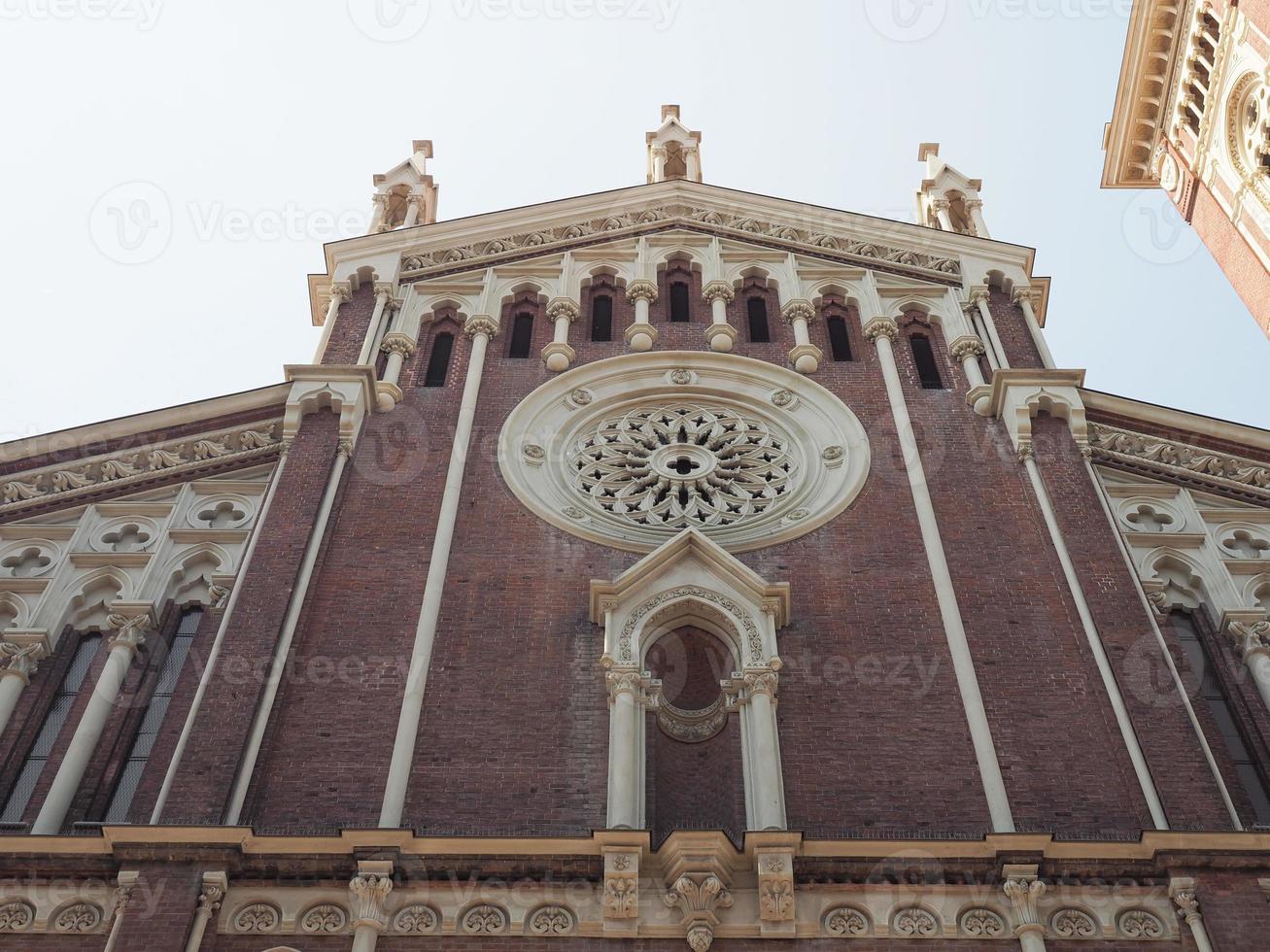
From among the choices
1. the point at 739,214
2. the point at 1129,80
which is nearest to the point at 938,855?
the point at 739,214

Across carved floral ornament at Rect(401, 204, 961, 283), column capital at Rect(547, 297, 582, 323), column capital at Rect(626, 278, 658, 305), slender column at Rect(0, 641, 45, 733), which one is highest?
carved floral ornament at Rect(401, 204, 961, 283)

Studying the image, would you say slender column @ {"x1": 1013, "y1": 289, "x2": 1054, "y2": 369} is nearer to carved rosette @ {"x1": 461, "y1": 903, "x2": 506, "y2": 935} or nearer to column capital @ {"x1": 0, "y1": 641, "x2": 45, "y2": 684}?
carved rosette @ {"x1": 461, "y1": 903, "x2": 506, "y2": 935}

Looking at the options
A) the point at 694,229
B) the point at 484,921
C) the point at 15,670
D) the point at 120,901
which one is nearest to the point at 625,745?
the point at 484,921

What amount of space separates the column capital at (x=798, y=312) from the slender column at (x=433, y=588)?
4417mm

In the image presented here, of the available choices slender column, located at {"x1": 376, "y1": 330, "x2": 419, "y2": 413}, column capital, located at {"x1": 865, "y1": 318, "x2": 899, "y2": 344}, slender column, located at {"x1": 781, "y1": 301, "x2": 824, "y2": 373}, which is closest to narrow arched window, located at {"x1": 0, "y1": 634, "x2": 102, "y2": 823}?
slender column, located at {"x1": 376, "y1": 330, "x2": 419, "y2": 413}

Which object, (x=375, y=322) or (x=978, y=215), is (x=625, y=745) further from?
(x=978, y=215)

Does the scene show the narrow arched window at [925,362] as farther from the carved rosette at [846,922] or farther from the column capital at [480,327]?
the carved rosette at [846,922]

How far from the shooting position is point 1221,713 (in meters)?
16.4

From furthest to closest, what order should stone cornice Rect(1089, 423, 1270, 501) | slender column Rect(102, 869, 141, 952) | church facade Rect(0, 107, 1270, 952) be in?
stone cornice Rect(1089, 423, 1270, 501) → church facade Rect(0, 107, 1270, 952) → slender column Rect(102, 869, 141, 952)

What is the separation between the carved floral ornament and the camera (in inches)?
941

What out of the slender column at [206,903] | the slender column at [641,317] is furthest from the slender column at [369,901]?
the slender column at [641,317]

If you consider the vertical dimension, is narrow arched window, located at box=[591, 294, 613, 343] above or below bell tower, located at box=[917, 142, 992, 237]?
below

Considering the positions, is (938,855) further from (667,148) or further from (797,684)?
(667,148)

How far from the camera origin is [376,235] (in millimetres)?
24047
